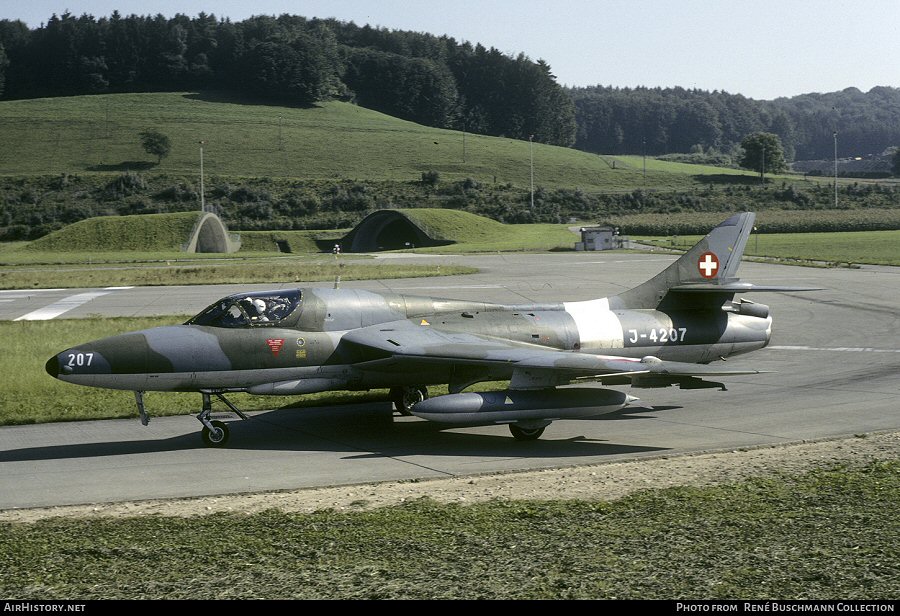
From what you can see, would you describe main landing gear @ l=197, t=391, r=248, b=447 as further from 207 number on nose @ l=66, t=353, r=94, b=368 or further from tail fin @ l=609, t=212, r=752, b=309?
tail fin @ l=609, t=212, r=752, b=309

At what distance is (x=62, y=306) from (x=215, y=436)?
26.4 m

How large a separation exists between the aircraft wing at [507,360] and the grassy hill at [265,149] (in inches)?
4921

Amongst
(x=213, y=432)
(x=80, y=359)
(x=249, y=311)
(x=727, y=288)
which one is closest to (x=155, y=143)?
(x=249, y=311)

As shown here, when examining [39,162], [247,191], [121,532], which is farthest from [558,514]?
[39,162]

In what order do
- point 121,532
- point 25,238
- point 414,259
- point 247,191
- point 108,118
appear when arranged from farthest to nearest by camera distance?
point 108,118 → point 247,191 → point 25,238 → point 414,259 → point 121,532

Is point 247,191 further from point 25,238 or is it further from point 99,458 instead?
point 99,458

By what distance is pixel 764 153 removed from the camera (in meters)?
182

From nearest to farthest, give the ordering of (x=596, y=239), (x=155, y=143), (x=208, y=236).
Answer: (x=596, y=239), (x=208, y=236), (x=155, y=143)

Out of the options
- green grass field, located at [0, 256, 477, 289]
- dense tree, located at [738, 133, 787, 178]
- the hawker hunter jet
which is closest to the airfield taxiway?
the hawker hunter jet

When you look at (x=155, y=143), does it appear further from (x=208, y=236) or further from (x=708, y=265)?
(x=708, y=265)

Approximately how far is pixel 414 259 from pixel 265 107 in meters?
137

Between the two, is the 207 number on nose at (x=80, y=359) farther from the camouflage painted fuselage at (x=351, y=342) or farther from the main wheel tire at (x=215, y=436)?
the main wheel tire at (x=215, y=436)

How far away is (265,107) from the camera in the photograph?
198500 mm
